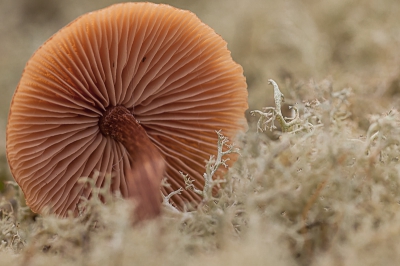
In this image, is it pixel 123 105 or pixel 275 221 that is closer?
pixel 275 221

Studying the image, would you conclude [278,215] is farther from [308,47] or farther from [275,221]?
[308,47]

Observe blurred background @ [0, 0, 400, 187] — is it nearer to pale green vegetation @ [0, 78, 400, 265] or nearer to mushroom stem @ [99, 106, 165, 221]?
pale green vegetation @ [0, 78, 400, 265]

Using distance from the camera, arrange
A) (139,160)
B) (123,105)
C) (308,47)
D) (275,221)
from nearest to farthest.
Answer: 1. (275,221)
2. (139,160)
3. (123,105)
4. (308,47)

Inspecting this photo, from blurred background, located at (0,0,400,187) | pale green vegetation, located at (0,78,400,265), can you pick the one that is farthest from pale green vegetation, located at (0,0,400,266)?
blurred background, located at (0,0,400,187)

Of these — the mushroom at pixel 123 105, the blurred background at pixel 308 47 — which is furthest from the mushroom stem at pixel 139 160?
the blurred background at pixel 308 47

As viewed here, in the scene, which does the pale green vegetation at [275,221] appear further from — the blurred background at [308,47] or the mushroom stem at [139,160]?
the blurred background at [308,47]

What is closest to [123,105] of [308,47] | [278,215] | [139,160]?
[139,160]

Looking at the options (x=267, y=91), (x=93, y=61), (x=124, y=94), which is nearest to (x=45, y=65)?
(x=93, y=61)
